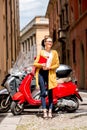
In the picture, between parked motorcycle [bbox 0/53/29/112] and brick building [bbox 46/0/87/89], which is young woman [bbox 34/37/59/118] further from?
brick building [bbox 46/0/87/89]

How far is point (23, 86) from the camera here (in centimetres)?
1130

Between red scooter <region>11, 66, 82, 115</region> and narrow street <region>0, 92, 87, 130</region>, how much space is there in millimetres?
215

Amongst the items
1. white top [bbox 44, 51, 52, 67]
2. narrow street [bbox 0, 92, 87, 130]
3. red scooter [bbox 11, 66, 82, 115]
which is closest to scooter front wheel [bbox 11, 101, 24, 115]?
red scooter [bbox 11, 66, 82, 115]

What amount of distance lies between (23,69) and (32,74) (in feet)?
3.03

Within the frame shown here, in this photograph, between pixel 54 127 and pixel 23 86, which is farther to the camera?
pixel 23 86

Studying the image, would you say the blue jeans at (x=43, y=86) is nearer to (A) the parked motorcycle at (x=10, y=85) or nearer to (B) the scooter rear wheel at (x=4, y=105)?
(A) the parked motorcycle at (x=10, y=85)

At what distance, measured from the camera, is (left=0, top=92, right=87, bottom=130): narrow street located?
29.5 ft

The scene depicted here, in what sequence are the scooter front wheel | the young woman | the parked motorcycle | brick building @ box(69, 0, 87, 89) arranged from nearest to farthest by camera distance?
the young woman
the scooter front wheel
the parked motorcycle
brick building @ box(69, 0, 87, 89)

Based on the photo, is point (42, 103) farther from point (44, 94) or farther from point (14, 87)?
point (14, 87)

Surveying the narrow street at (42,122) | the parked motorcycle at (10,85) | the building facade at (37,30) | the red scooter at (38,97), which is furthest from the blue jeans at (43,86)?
the building facade at (37,30)

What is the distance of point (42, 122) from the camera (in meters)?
9.82

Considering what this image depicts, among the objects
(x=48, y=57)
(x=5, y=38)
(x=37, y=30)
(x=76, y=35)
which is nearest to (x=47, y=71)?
(x=48, y=57)

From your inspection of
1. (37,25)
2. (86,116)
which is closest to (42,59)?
(86,116)

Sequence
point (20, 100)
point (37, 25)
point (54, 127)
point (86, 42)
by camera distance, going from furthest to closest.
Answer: point (37, 25) < point (86, 42) < point (20, 100) < point (54, 127)
